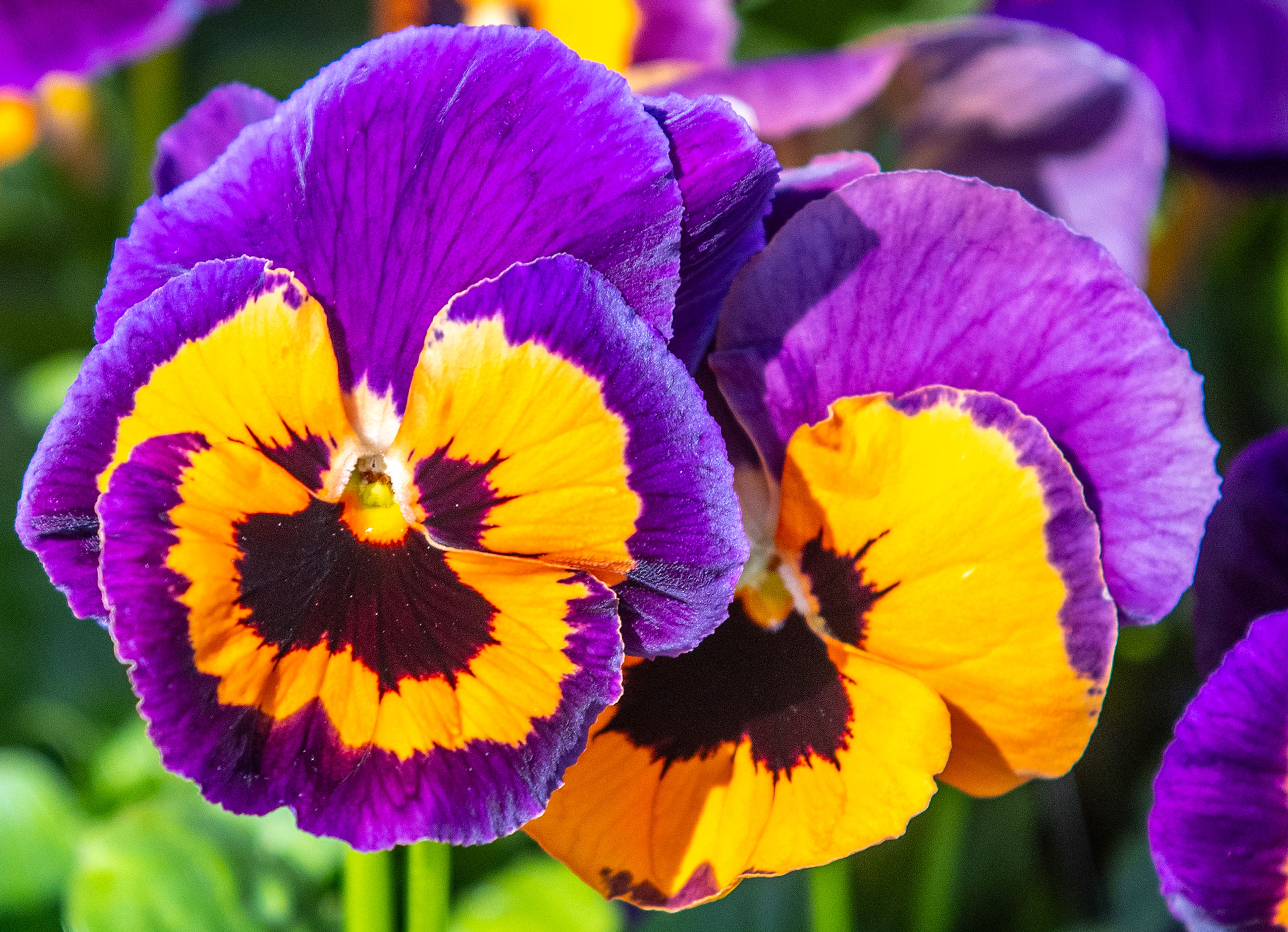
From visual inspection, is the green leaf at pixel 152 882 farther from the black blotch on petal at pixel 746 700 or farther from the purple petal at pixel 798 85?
the purple petal at pixel 798 85

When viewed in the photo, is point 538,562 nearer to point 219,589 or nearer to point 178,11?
point 219,589

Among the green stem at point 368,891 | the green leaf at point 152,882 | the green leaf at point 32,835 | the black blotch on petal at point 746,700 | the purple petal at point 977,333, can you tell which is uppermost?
the purple petal at point 977,333

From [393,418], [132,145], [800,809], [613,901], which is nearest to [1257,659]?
[800,809]

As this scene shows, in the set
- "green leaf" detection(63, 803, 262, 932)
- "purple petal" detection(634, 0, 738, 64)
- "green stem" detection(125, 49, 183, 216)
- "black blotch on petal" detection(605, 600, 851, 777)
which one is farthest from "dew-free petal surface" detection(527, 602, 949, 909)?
"green stem" detection(125, 49, 183, 216)

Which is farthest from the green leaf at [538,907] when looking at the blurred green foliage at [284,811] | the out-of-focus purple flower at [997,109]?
the out-of-focus purple flower at [997,109]

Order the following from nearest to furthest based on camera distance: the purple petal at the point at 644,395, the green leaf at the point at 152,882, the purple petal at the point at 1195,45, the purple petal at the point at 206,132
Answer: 1. the purple petal at the point at 644,395
2. the purple petal at the point at 206,132
3. the green leaf at the point at 152,882
4. the purple petal at the point at 1195,45

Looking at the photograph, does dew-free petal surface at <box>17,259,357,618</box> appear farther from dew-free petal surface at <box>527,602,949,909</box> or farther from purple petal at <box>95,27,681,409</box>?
dew-free petal surface at <box>527,602,949,909</box>
